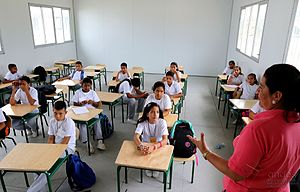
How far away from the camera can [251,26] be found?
6.21 metres

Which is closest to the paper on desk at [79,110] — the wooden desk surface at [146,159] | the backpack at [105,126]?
the backpack at [105,126]

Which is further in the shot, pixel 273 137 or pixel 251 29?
pixel 251 29

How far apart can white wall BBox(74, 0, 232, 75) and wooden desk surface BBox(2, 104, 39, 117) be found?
20.5ft

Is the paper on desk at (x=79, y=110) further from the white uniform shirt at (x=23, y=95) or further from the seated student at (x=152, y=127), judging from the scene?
the seated student at (x=152, y=127)

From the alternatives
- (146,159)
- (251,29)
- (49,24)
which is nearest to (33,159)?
(146,159)

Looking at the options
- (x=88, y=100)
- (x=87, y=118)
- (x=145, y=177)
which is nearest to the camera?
(x=145, y=177)

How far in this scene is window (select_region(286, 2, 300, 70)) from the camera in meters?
3.66

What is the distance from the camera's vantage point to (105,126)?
417 cm

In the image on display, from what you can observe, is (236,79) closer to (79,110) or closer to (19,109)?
(79,110)

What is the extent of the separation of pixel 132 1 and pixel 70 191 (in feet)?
26.1

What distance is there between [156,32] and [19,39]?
16.2 ft

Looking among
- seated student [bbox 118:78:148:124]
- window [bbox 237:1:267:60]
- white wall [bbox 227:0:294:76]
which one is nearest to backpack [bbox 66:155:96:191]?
seated student [bbox 118:78:148:124]

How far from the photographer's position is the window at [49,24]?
24.8 ft

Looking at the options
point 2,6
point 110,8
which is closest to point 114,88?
point 2,6
